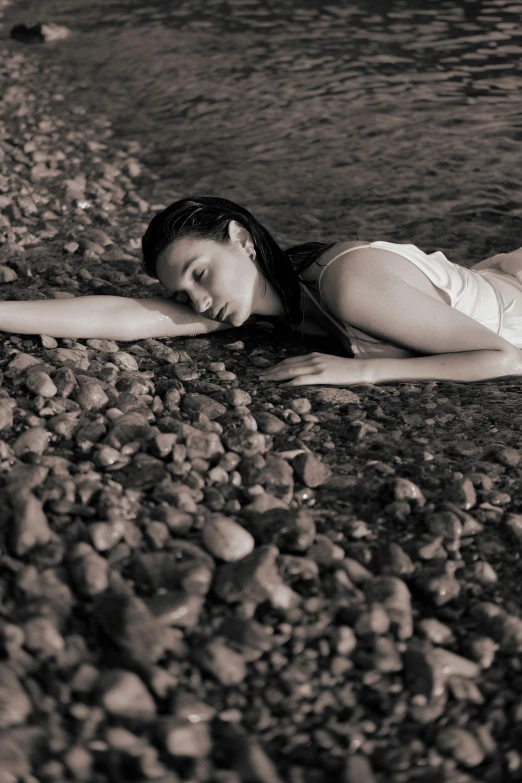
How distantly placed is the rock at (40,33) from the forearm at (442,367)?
29.4ft

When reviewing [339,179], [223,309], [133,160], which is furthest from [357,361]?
[133,160]

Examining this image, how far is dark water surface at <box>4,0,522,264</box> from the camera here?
235 inches

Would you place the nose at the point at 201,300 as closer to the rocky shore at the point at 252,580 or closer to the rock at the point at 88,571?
the rocky shore at the point at 252,580

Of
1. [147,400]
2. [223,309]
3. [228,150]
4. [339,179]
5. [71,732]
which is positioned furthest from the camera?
[228,150]

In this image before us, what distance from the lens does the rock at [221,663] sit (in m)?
1.90

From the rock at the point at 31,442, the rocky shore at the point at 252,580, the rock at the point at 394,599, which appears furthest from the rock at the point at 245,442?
the rock at the point at 394,599

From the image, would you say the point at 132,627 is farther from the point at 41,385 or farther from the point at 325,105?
the point at 325,105

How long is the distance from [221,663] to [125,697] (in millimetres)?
238

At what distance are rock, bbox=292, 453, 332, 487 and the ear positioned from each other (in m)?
1.17

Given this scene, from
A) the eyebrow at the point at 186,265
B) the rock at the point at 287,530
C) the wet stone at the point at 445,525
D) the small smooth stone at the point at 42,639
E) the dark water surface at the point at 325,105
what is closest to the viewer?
the small smooth stone at the point at 42,639

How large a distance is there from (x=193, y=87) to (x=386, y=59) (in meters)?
2.15

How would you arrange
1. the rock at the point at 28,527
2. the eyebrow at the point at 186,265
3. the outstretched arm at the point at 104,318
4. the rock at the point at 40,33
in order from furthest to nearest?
1. the rock at the point at 40,33
2. the outstretched arm at the point at 104,318
3. the eyebrow at the point at 186,265
4. the rock at the point at 28,527

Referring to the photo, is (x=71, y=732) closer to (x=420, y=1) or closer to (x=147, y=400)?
(x=147, y=400)

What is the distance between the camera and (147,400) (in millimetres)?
3023
